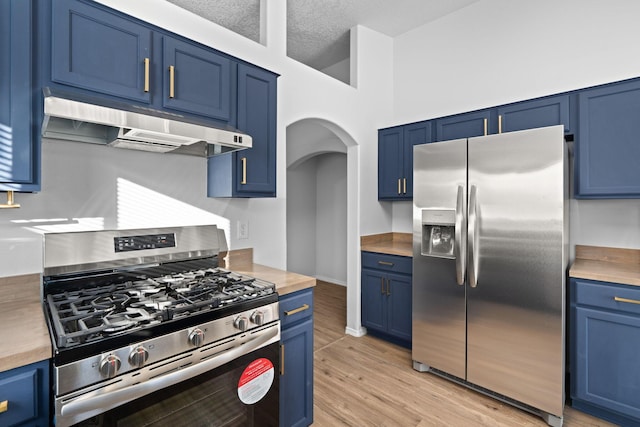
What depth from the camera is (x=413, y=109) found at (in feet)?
12.3

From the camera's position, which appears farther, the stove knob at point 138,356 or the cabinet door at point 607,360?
the cabinet door at point 607,360

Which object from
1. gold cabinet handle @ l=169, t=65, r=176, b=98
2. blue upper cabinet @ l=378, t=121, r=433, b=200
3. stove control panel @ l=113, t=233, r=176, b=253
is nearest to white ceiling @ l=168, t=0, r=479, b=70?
blue upper cabinet @ l=378, t=121, r=433, b=200

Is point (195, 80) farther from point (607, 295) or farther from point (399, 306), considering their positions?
point (607, 295)

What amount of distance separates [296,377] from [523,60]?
330 cm

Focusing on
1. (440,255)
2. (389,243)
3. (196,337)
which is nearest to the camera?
(196,337)

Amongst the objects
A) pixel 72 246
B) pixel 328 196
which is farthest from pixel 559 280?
pixel 328 196

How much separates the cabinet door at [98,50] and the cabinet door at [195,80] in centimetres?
10

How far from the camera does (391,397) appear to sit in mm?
2338

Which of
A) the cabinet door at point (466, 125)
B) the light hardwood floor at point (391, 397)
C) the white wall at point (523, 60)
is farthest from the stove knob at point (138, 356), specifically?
the white wall at point (523, 60)

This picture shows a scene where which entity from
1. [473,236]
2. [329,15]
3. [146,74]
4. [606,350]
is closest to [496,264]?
[473,236]

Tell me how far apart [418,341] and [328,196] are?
3.50 metres

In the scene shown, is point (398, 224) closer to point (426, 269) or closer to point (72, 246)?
point (426, 269)

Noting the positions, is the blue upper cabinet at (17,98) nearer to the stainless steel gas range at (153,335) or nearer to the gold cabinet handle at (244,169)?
the stainless steel gas range at (153,335)

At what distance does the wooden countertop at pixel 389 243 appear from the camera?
3195 mm
